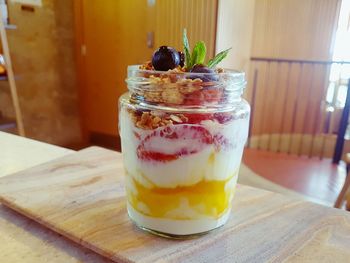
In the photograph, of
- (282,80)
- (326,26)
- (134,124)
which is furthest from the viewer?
(282,80)

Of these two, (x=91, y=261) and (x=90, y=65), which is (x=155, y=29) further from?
(x=91, y=261)

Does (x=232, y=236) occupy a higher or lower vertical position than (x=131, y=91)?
lower

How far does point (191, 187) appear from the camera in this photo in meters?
0.44

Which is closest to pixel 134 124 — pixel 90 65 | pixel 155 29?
pixel 155 29

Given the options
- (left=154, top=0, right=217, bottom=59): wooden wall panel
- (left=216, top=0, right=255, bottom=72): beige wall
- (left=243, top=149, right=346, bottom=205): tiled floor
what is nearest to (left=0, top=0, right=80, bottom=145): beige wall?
(left=154, top=0, right=217, bottom=59): wooden wall panel

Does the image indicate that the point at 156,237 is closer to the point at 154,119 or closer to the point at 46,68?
the point at 154,119

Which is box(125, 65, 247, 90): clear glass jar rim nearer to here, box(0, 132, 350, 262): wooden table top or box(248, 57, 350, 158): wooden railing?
box(0, 132, 350, 262): wooden table top

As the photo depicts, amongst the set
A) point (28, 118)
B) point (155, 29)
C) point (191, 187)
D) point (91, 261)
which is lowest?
point (28, 118)

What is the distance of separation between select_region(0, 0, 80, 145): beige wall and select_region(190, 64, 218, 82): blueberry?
2208mm

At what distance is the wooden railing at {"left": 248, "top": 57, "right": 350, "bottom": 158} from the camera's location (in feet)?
12.2

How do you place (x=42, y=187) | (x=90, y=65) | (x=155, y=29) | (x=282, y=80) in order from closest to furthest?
(x=42, y=187), (x=155, y=29), (x=90, y=65), (x=282, y=80)

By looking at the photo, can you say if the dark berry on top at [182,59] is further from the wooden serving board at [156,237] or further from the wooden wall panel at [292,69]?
the wooden wall panel at [292,69]

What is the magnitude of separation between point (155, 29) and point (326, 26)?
7.05 feet

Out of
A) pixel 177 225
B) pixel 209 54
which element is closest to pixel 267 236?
pixel 177 225
